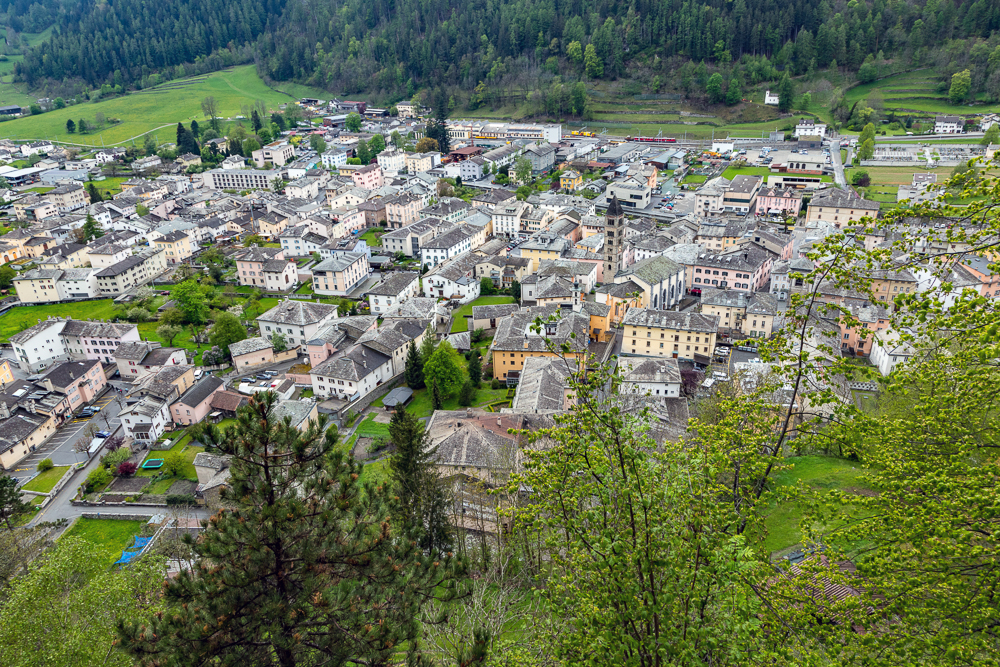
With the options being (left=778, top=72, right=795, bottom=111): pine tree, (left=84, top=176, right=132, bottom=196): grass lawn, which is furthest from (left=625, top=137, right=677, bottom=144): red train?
(left=84, top=176, right=132, bottom=196): grass lawn

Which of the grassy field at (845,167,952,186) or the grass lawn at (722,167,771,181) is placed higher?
the grassy field at (845,167,952,186)

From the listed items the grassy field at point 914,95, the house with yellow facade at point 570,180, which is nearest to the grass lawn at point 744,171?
the house with yellow facade at point 570,180

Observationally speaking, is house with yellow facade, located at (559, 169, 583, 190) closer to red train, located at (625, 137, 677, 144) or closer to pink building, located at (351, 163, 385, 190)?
pink building, located at (351, 163, 385, 190)

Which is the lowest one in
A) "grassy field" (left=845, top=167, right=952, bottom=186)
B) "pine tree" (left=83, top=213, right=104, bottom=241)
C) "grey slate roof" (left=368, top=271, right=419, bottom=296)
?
"grey slate roof" (left=368, top=271, right=419, bottom=296)

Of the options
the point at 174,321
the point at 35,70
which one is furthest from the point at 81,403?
the point at 35,70

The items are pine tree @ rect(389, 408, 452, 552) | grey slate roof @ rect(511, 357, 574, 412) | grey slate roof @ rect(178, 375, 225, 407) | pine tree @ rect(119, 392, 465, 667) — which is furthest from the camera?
grey slate roof @ rect(178, 375, 225, 407)

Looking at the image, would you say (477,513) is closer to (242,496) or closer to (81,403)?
(242,496)

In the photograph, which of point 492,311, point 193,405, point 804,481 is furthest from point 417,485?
point 492,311

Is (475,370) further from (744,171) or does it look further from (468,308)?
(744,171)
